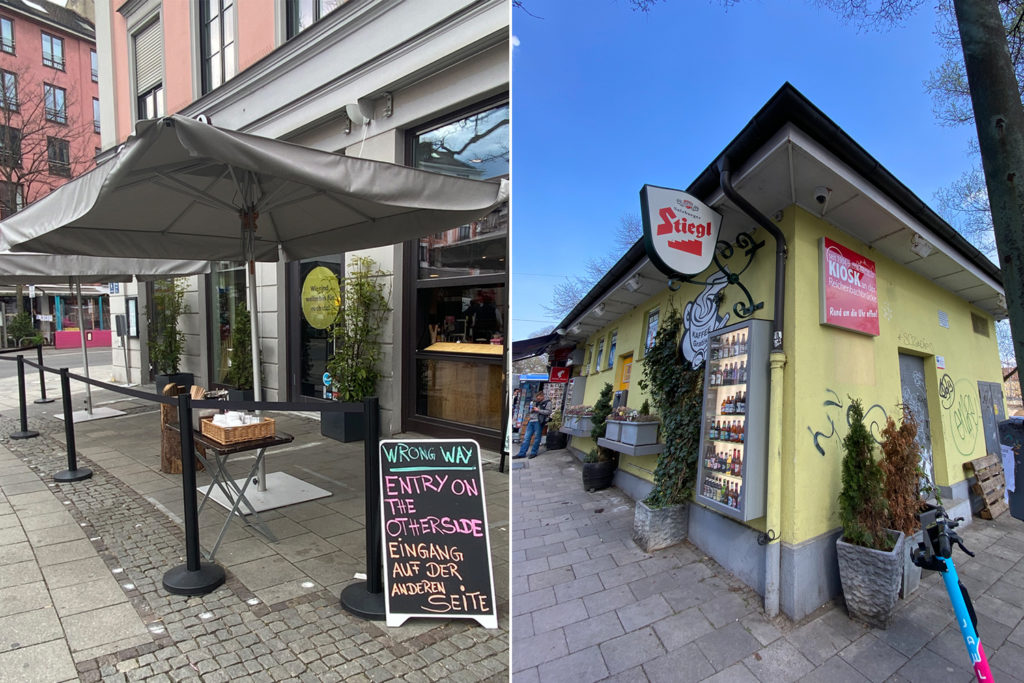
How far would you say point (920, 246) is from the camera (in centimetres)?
350

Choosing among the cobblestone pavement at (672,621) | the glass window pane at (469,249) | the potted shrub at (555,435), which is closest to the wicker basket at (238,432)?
the cobblestone pavement at (672,621)

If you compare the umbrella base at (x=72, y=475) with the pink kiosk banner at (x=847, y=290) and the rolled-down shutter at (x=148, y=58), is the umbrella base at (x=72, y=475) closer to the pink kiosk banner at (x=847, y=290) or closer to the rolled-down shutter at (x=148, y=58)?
the pink kiosk banner at (x=847, y=290)

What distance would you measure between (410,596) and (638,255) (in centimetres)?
194

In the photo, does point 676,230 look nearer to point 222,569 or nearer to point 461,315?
point 222,569

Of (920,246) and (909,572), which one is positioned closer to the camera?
(909,572)

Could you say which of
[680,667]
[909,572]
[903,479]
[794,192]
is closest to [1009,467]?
[903,479]

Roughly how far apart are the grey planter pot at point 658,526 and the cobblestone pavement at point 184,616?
0.79 m

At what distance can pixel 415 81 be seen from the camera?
6023 mm

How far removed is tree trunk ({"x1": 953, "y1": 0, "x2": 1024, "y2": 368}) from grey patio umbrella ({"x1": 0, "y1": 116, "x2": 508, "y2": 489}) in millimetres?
2291

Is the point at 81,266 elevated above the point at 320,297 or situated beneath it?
elevated above

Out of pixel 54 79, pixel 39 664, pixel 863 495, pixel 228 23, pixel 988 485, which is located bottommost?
pixel 988 485

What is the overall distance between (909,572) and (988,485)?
2695 millimetres

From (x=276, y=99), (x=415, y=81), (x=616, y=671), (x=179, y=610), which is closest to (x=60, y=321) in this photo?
(x=276, y=99)

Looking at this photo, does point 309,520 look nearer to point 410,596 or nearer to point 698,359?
point 410,596
